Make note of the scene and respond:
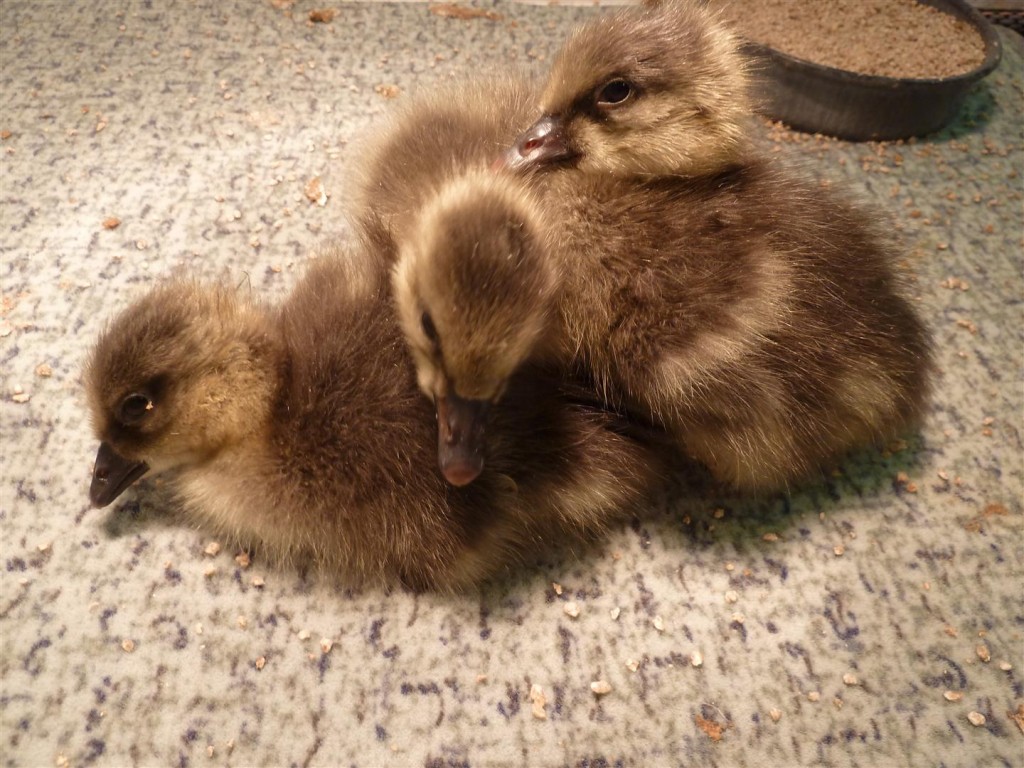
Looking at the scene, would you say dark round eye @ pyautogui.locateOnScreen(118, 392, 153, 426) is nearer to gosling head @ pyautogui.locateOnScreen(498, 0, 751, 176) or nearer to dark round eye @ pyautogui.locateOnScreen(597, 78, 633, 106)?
gosling head @ pyautogui.locateOnScreen(498, 0, 751, 176)

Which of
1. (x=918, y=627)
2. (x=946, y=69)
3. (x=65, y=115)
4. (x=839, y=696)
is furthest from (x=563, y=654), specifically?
(x=946, y=69)

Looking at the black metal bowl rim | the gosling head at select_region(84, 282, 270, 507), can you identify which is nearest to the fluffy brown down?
the gosling head at select_region(84, 282, 270, 507)

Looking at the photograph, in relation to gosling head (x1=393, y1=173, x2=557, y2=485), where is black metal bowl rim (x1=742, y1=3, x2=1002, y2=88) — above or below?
below

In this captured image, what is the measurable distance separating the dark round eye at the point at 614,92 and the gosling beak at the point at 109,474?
64 centimetres

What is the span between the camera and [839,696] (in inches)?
32.0

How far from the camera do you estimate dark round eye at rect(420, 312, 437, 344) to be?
68cm

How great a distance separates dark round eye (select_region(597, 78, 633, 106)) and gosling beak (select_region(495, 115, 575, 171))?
0.17 ft

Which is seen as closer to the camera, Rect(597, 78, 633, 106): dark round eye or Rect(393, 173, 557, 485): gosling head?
Rect(393, 173, 557, 485): gosling head

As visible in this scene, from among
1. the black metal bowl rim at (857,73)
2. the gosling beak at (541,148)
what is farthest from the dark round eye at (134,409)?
the black metal bowl rim at (857,73)

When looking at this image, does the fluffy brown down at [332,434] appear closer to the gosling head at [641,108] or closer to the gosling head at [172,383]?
the gosling head at [172,383]

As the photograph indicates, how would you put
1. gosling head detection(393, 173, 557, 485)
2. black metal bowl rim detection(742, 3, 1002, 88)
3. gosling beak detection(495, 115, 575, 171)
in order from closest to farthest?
gosling head detection(393, 173, 557, 485)
gosling beak detection(495, 115, 575, 171)
black metal bowl rim detection(742, 3, 1002, 88)

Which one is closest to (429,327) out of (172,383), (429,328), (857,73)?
(429,328)

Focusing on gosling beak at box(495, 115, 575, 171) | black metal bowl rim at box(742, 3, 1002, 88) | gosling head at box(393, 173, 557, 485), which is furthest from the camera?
black metal bowl rim at box(742, 3, 1002, 88)

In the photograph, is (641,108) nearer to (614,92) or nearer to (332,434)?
(614,92)
